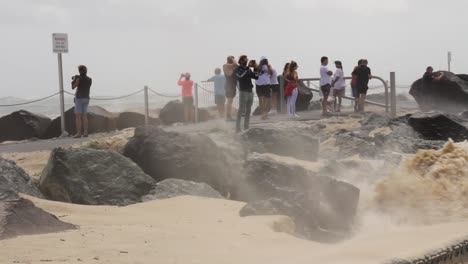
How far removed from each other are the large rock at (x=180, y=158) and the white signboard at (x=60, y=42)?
676 cm

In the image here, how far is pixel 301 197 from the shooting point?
7.28 meters

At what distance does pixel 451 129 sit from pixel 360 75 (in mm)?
5987

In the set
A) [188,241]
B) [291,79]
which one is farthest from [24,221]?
[291,79]

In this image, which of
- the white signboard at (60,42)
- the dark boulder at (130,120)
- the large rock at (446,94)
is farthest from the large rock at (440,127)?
the dark boulder at (130,120)

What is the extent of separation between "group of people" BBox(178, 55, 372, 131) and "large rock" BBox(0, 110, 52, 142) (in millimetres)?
3944

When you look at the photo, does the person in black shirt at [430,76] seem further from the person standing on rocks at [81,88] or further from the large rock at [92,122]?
the person standing on rocks at [81,88]

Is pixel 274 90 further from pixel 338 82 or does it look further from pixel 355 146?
pixel 355 146

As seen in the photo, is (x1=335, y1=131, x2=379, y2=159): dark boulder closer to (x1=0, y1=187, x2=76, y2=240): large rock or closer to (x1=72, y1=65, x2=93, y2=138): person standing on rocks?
(x1=72, y1=65, x2=93, y2=138): person standing on rocks

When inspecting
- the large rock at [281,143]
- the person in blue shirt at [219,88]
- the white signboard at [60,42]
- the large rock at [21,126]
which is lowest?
the large rock at [21,126]

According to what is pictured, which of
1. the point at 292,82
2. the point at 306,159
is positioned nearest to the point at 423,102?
the point at 292,82

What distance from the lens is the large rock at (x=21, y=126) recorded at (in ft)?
62.2

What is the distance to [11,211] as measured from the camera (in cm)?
549

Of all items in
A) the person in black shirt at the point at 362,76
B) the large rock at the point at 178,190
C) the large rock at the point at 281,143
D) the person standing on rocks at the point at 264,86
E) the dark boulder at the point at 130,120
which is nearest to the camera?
the large rock at the point at 178,190

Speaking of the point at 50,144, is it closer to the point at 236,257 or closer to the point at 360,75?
the point at 360,75
